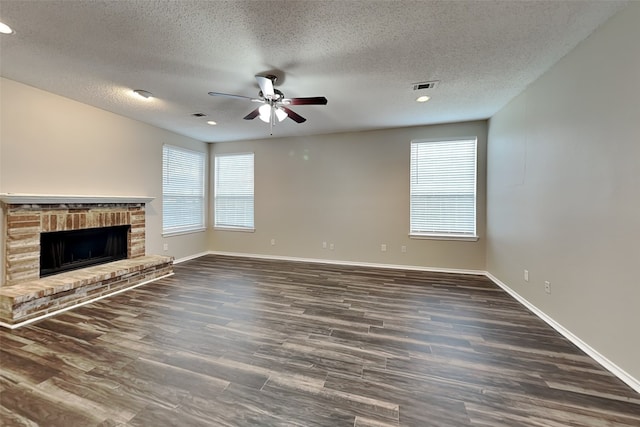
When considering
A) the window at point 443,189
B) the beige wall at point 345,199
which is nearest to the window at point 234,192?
the beige wall at point 345,199

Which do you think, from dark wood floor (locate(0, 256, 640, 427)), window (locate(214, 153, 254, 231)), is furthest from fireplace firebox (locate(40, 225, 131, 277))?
window (locate(214, 153, 254, 231))

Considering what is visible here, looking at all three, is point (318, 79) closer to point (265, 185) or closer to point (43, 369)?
point (265, 185)

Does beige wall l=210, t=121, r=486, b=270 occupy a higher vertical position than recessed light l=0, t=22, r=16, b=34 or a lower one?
lower

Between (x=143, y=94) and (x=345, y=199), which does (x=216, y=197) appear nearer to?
(x=143, y=94)

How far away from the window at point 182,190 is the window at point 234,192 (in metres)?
0.37

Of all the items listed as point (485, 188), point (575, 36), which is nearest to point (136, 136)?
point (575, 36)

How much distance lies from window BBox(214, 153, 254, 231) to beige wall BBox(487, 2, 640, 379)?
499 cm

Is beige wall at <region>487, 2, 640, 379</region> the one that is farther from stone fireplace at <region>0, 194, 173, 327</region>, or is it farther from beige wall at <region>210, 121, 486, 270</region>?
stone fireplace at <region>0, 194, 173, 327</region>

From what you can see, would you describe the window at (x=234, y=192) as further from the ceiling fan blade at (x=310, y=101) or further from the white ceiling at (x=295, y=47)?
the ceiling fan blade at (x=310, y=101)

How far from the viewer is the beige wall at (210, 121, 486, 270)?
461cm

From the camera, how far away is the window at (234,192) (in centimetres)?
585

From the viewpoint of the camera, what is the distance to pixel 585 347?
2154mm

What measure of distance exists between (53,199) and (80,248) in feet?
3.02

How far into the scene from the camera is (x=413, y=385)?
69.3 inches
